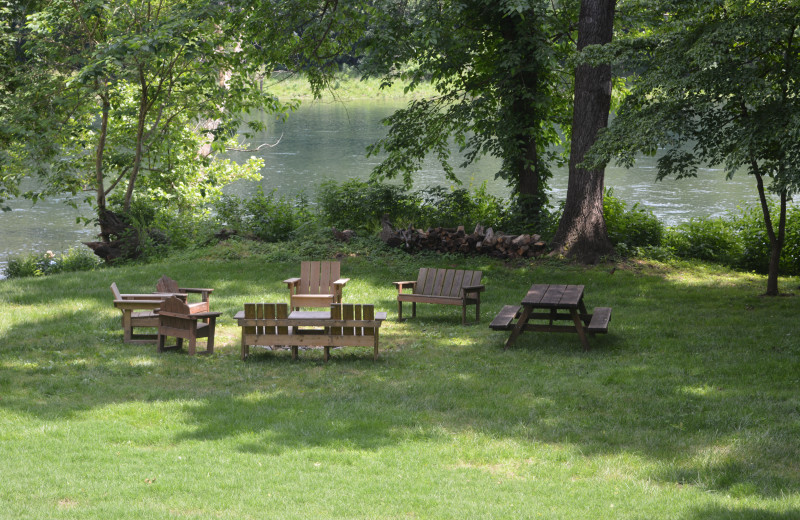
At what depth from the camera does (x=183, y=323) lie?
8.77 metres

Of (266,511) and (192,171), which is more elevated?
(192,171)

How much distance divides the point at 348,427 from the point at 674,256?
10.1 m

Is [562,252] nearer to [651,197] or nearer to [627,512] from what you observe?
[627,512]

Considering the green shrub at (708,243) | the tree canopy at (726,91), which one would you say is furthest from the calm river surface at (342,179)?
→ the tree canopy at (726,91)

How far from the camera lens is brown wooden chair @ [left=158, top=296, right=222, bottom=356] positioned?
8.66m

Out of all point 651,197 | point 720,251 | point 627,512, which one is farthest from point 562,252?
point 651,197

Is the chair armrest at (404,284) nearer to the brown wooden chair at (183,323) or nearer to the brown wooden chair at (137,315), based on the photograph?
the brown wooden chair at (183,323)

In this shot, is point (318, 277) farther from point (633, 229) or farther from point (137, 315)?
point (633, 229)

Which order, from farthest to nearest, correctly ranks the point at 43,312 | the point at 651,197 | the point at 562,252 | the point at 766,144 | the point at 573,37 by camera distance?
the point at 651,197 → the point at 573,37 → the point at 562,252 → the point at 43,312 → the point at 766,144

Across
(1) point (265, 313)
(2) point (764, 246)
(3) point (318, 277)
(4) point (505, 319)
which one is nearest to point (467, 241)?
(3) point (318, 277)

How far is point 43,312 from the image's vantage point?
1091cm

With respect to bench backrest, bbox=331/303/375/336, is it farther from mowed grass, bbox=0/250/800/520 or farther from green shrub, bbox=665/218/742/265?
green shrub, bbox=665/218/742/265

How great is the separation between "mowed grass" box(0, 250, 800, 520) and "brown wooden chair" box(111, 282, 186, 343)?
292 mm

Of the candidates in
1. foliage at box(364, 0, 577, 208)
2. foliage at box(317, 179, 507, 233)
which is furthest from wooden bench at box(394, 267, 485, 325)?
foliage at box(317, 179, 507, 233)
